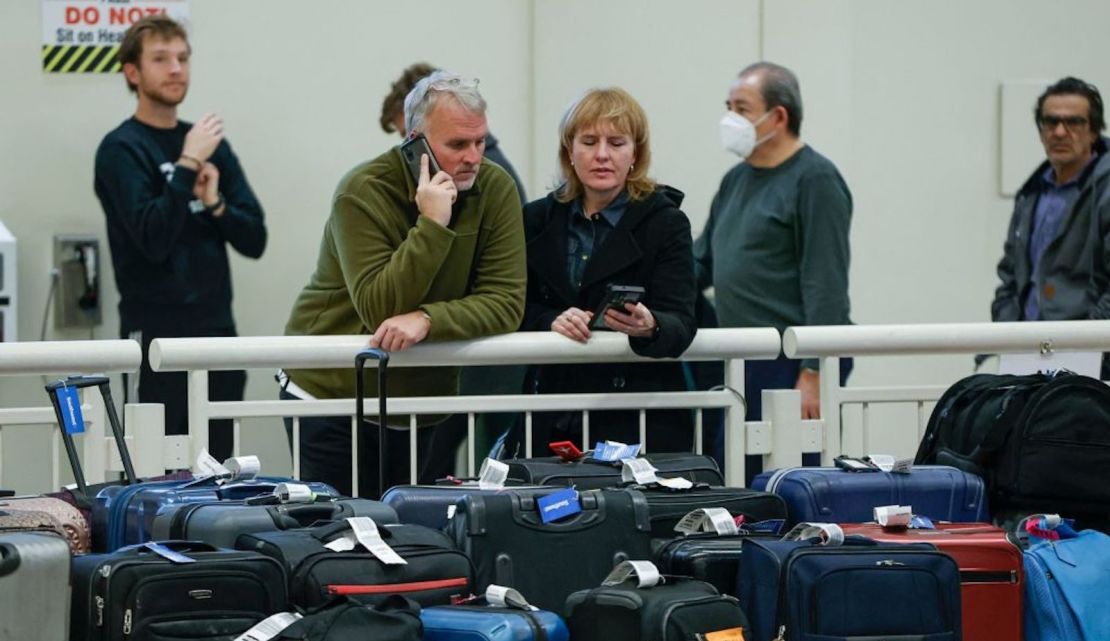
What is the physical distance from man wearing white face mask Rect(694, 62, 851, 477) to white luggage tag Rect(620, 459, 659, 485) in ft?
4.25

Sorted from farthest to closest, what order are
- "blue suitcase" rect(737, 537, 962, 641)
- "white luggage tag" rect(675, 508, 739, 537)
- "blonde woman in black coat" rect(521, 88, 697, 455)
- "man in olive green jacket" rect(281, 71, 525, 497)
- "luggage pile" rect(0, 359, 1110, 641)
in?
1. "blonde woman in black coat" rect(521, 88, 697, 455)
2. "man in olive green jacket" rect(281, 71, 525, 497)
3. "white luggage tag" rect(675, 508, 739, 537)
4. "blue suitcase" rect(737, 537, 962, 641)
5. "luggage pile" rect(0, 359, 1110, 641)

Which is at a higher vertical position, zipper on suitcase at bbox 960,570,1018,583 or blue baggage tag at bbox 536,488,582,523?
blue baggage tag at bbox 536,488,582,523

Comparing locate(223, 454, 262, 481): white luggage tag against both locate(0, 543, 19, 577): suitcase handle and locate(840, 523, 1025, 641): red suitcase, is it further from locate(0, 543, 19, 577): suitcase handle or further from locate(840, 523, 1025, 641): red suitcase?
locate(840, 523, 1025, 641): red suitcase

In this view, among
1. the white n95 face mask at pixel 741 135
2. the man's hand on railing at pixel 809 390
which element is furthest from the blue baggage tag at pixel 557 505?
the white n95 face mask at pixel 741 135

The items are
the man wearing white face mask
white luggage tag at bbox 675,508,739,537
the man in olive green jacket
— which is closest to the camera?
white luggage tag at bbox 675,508,739,537

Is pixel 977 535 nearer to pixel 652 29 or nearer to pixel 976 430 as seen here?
pixel 976 430

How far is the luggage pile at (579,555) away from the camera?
340cm

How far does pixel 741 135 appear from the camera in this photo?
241 inches

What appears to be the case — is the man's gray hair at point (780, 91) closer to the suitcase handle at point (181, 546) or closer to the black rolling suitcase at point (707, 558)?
the black rolling suitcase at point (707, 558)

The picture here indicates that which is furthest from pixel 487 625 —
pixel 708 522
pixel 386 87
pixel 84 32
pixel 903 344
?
pixel 84 32

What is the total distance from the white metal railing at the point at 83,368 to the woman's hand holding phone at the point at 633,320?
3.68 feet

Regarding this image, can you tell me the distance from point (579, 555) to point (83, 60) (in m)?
4.14

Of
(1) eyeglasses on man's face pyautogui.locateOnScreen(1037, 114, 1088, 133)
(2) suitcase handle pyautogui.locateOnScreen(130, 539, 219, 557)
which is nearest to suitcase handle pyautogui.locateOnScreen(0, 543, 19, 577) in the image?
(2) suitcase handle pyautogui.locateOnScreen(130, 539, 219, 557)

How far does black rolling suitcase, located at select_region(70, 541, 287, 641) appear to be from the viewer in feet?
11.1
